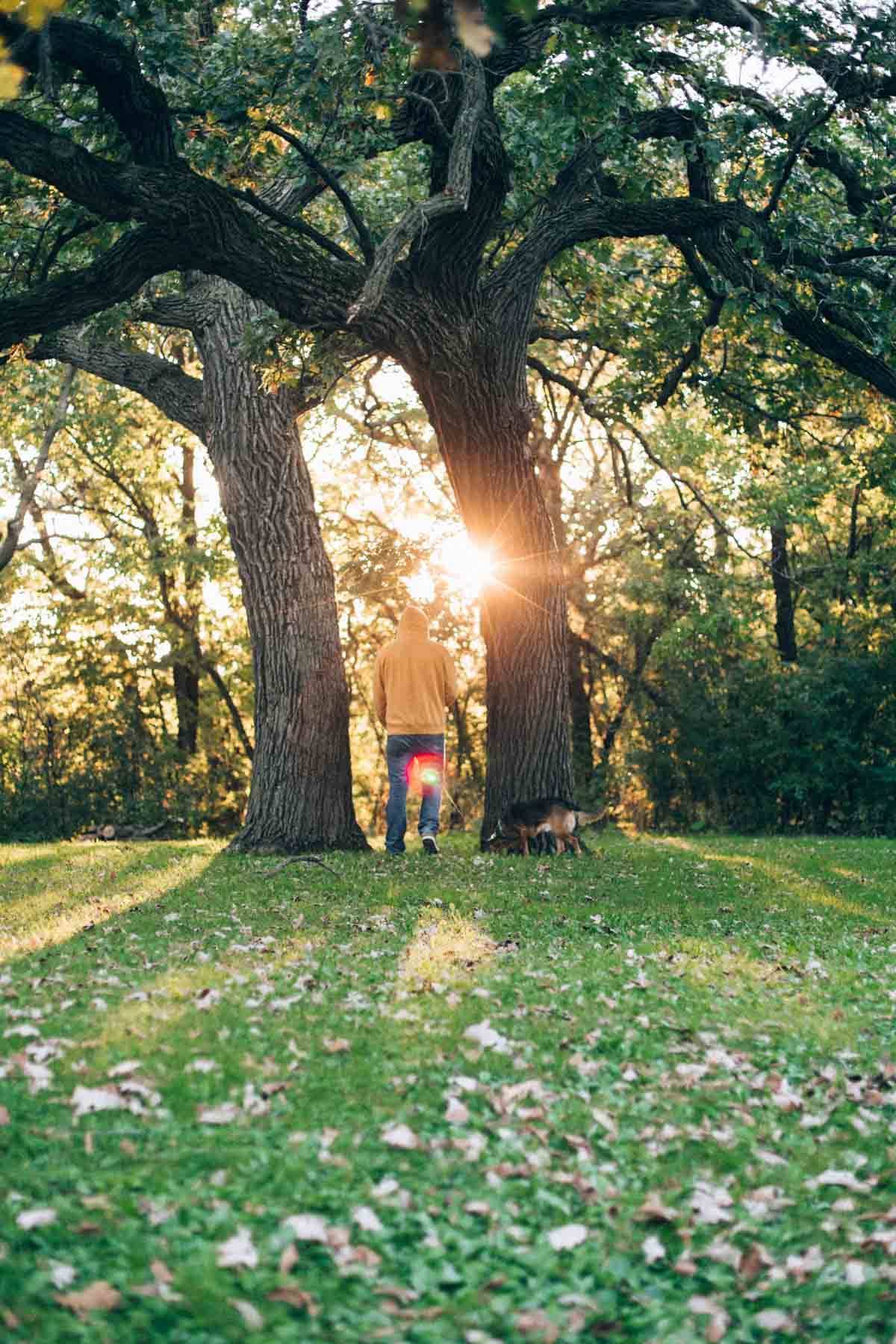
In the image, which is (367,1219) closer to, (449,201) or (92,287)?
(92,287)

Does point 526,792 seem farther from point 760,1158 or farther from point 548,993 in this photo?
point 760,1158

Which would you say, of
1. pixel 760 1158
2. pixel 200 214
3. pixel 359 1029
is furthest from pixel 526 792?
pixel 760 1158

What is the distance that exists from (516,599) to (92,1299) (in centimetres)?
1065

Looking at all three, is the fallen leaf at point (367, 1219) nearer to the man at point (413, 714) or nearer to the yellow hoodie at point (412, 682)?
the man at point (413, 714)

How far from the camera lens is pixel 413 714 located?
14.5 m

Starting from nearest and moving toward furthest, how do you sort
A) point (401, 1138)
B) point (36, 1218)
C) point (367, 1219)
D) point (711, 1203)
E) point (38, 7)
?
point (38, 7), point (36, 1218), point (367, 1219), point (711, 1203), point (401, 1138)

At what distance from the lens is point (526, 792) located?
1421 centimetres

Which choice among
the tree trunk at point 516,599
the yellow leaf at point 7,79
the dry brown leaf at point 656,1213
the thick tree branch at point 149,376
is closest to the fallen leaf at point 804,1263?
the dry brown leaf at point 656,1213

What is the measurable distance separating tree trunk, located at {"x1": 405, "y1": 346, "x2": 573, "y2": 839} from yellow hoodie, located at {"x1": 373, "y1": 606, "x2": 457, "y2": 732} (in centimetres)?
55

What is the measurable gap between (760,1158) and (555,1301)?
4.60ft

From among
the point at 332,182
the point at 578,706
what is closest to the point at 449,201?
the point at 332,182

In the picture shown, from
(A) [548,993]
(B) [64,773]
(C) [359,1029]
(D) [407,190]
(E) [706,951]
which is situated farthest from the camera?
(B) [64,773]

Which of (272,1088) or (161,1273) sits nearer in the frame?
(161,1273)

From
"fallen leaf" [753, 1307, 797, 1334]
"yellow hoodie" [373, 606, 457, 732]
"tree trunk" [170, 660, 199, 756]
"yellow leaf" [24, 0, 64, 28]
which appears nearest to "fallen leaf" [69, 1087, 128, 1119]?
"fallen leaf" [753, 1307, 797, 1334]
